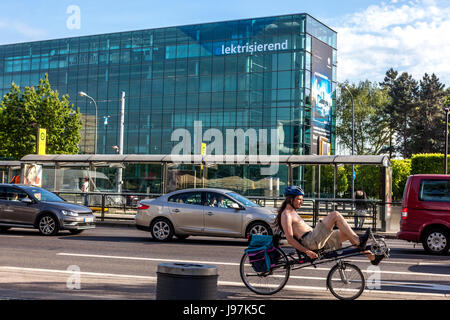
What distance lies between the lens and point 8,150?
147 ft

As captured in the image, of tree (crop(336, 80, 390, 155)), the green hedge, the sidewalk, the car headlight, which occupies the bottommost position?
the sidewalk

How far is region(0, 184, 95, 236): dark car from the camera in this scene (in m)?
17.1

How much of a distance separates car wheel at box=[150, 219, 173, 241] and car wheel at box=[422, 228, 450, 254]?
6640 millimetres

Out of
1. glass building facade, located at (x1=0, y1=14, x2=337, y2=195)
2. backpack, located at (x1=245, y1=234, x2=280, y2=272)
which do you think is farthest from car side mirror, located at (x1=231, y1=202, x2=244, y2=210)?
glass building facade, located at (x1=0, y1=14, x2=337, y2=195)

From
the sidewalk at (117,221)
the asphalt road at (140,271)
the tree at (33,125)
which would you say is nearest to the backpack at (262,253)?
the asphalt road at (140,271)

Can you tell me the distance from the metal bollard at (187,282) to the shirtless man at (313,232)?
2472 mm

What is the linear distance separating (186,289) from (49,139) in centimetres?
4115

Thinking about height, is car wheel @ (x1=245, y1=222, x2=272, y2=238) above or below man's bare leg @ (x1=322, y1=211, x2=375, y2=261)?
below

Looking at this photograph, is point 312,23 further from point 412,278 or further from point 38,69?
point 412,278

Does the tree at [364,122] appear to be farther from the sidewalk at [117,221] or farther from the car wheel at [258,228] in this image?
the car wheel at [258,228]

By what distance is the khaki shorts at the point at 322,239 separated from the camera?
26.1 ft

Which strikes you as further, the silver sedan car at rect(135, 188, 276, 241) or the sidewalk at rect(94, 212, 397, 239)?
the sidewalk at rect(94, 212, 397, 239)

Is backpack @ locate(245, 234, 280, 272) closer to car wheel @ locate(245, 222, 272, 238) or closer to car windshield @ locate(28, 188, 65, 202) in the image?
car wheel @ locate(245, 222, 272, 238)
